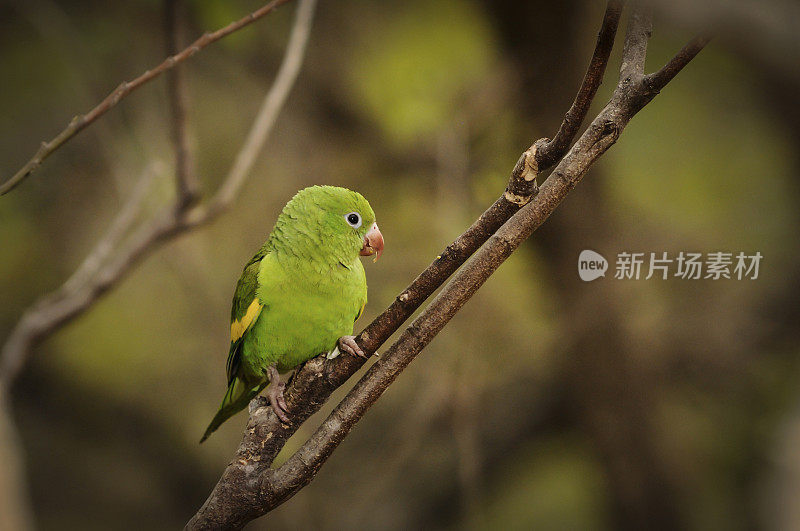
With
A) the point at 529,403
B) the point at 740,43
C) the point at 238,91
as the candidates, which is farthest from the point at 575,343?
the point at 238,91

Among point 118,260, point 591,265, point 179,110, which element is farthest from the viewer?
point 591,265

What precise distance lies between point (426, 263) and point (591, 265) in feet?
1.16

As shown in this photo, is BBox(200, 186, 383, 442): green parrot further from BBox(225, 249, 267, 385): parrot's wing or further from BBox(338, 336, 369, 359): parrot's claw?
BBox(338, 336, 369, 359): parrot's claw

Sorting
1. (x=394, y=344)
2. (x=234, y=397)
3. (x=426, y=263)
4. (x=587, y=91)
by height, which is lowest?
(x=234, y=397)

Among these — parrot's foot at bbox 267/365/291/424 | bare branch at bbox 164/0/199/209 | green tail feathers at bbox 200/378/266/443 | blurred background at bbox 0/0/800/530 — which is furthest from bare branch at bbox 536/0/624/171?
blurred background at bbox 0/0/800/530

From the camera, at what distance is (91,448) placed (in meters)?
1.80

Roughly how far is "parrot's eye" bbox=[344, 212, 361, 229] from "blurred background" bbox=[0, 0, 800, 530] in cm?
53

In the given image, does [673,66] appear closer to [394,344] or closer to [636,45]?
[636,45]

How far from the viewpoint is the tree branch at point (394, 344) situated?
697 mm

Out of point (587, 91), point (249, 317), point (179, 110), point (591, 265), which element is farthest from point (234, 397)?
point (591, 265)

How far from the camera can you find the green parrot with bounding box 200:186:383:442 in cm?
91

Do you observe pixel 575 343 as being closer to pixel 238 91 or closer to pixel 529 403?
pixel 529 403

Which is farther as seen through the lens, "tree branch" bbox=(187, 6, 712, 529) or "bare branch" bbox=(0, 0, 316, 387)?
"bare branch" bbox=(0, 0, 316, 387)

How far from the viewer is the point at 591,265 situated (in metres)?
1.53
